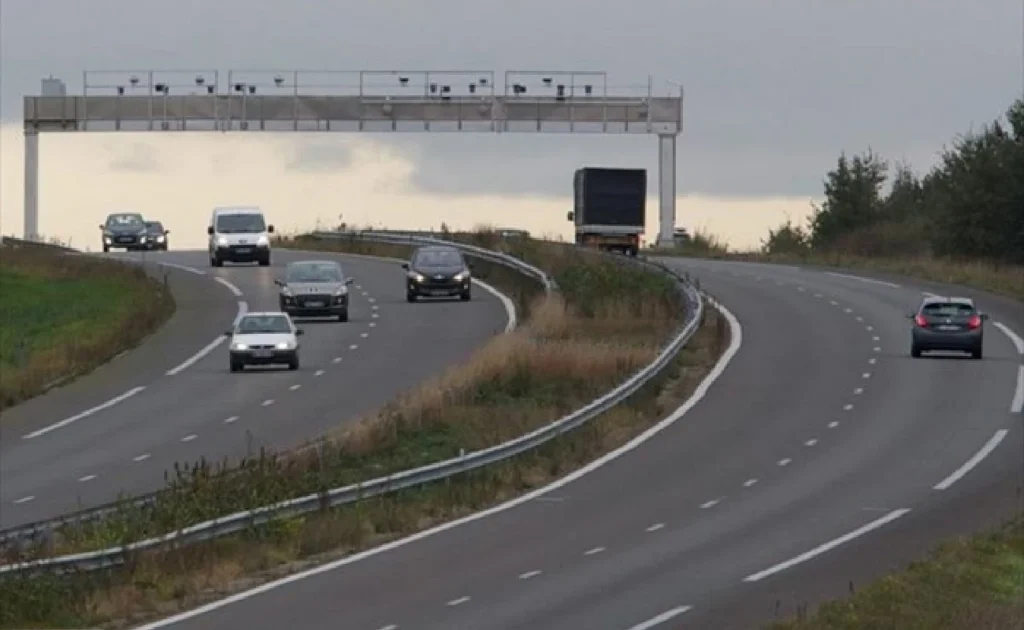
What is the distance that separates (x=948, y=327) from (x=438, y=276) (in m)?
19.1

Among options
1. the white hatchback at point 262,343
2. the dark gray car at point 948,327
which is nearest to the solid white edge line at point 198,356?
the white hatchback at point 262,343

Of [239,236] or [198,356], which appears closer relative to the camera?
[198,356]

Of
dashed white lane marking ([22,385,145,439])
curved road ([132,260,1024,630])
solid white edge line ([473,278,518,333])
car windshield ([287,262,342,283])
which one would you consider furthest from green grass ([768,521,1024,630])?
car windshield ([287,262,342,283])

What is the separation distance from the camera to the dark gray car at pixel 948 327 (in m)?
54.4

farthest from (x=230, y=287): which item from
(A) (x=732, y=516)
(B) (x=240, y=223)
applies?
(A) (x=732, y=516)

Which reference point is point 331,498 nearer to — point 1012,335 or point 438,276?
point 1012,335

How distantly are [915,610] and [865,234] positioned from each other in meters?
101

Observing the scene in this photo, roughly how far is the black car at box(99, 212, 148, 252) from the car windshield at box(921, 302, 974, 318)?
50330 mm

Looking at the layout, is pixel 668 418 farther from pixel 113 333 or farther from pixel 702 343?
pixel 113 333

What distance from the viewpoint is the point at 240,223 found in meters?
82.8

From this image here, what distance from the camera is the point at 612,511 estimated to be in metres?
31.5

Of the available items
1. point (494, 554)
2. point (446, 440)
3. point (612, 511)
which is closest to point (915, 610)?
point (494, 554)

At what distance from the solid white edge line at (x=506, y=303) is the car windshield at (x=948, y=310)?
32.4 feet

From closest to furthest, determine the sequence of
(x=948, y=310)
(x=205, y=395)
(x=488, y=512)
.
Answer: (x=488, y=512), (x=205, y=395), (x=948, y=310)
